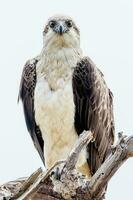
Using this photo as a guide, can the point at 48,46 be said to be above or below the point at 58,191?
above

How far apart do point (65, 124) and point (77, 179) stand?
4.03 meters

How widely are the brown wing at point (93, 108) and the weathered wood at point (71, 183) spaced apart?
4112 mm

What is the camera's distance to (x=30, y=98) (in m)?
12.7

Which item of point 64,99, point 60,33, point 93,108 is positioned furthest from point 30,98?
point 60,33

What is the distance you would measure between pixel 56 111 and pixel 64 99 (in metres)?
0.24

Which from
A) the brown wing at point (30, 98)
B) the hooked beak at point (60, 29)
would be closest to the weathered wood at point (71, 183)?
the hooked beak at point (60, 29)

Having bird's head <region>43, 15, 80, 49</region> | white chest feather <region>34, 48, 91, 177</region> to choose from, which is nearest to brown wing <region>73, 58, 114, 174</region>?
white chest feather <region>34, 48, 91, 177</region>

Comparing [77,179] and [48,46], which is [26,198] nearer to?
[77,179]

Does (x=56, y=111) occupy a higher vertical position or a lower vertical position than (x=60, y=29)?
lower

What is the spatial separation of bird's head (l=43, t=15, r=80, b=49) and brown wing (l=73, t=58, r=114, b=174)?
40 cm

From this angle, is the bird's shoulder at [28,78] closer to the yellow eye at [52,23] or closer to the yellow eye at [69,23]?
the yellow eye at [52,23]

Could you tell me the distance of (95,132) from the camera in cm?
1260

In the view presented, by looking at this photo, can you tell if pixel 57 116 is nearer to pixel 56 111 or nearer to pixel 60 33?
pixel 56 111

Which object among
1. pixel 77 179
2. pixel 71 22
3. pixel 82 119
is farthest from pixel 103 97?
pixel 77 179
